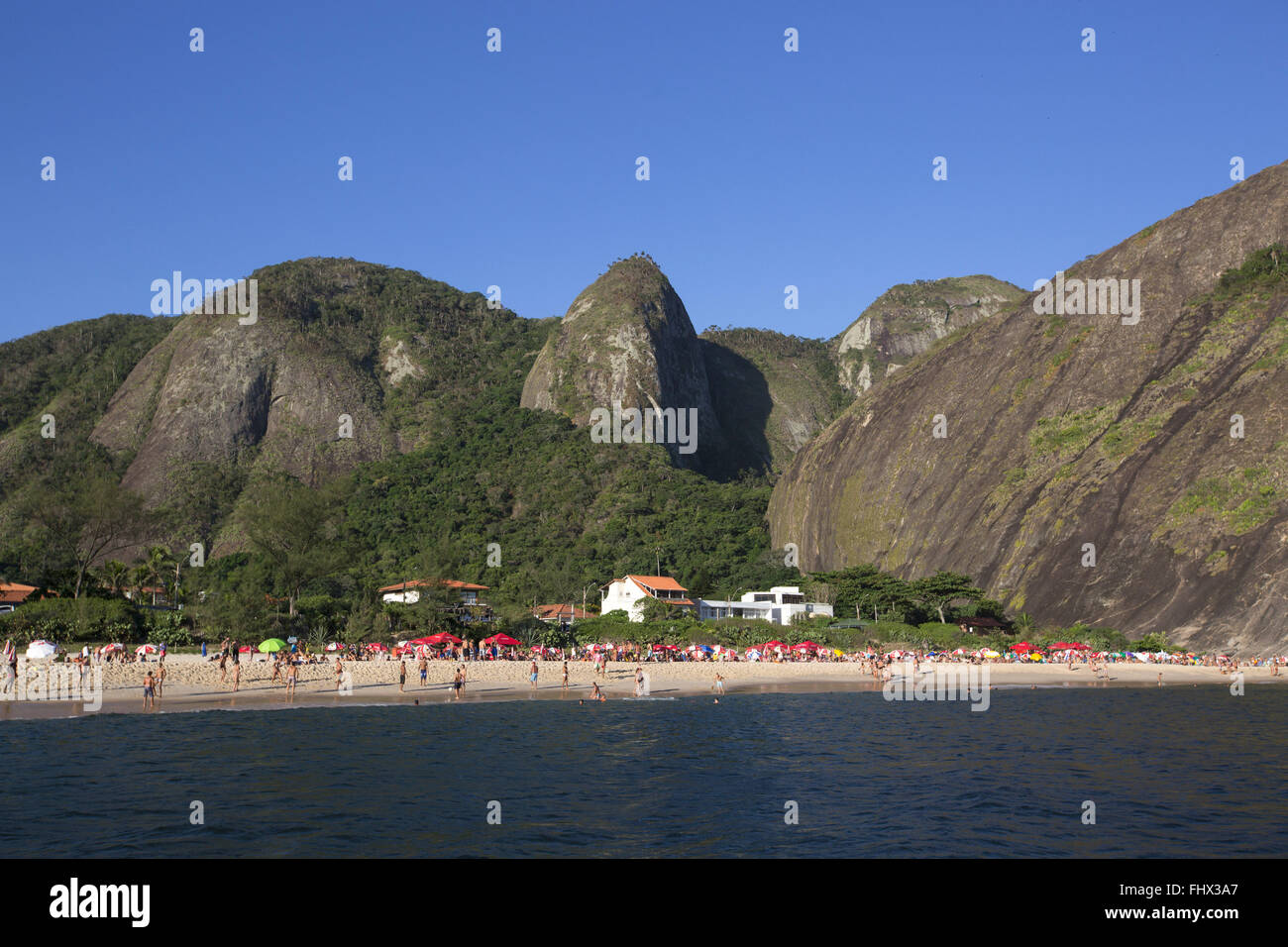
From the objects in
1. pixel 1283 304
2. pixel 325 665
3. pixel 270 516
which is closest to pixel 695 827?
pixel 325 665

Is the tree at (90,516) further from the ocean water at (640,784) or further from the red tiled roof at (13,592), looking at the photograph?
the ocean water at (640,784)

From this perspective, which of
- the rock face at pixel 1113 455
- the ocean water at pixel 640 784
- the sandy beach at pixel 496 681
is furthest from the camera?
the rock face at pixel 1113 455

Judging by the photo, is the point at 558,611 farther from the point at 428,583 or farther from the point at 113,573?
the point at 113,573

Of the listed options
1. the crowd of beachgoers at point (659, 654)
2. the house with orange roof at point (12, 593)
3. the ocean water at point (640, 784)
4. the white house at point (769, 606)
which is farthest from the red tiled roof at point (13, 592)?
the white house at point (769, 606)

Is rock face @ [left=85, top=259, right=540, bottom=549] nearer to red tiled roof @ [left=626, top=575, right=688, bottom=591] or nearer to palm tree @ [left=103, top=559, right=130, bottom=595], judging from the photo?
palm tree @ [left=103, top=559, right=130, bottom=595]

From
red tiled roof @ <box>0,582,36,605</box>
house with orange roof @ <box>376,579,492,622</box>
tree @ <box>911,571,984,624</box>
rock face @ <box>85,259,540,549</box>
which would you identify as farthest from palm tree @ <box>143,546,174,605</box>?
tree @ <box>911,571,984,624</box>
